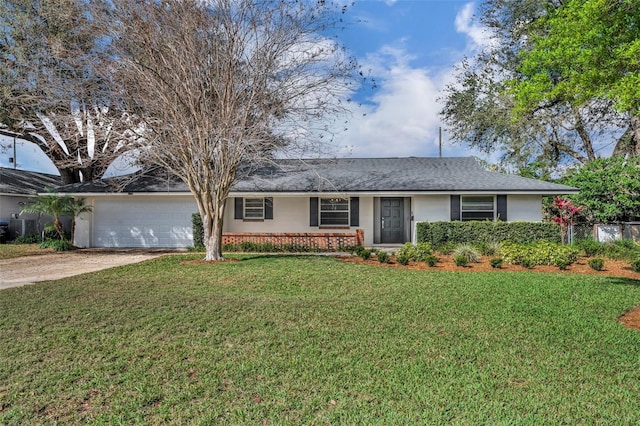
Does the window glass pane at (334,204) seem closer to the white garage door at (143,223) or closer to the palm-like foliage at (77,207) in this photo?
the white garage door at (143,223)

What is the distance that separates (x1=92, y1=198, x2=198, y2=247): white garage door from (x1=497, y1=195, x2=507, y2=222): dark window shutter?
12.4 metres

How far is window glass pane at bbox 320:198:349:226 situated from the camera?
16.6 m

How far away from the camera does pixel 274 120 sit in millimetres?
11891

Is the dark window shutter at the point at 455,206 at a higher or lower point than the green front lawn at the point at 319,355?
higher

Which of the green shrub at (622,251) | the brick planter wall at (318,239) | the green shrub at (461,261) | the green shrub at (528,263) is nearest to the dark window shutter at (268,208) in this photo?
the brick planter wall at (318,239)

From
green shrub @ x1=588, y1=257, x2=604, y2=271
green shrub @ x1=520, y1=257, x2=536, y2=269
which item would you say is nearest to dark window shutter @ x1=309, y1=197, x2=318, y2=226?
green shrub @ x1=520, y1=257, x2=536, y2=269

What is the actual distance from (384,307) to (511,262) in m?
6.48

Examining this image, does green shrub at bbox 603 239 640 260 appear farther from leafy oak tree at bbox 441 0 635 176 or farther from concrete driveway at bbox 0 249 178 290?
concrete driveway at bbox 0 249 178 290

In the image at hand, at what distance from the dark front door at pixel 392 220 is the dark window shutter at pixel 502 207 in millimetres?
3770

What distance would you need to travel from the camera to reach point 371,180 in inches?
645

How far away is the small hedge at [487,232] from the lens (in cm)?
1397

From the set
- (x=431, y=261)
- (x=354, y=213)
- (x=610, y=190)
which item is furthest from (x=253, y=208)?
(x=610, y=190)

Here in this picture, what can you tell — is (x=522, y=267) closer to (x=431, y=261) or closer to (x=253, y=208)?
(x=431, y=261)

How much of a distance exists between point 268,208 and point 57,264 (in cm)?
778
